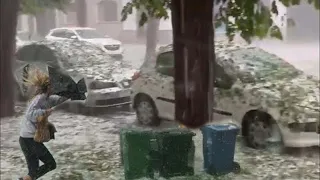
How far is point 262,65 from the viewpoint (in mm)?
1236

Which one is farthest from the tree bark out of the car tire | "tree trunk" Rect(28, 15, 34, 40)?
the car tire

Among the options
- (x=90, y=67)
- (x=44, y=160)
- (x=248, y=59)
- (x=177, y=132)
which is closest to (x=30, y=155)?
(x=44, y=160)

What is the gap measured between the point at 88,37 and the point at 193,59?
0.97ft

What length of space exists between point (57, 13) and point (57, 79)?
0.18 metres

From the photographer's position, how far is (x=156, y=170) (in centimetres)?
121

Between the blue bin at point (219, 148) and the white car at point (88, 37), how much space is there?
1.02 feet

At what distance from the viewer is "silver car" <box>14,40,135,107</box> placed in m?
1.25

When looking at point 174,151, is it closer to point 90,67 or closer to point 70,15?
point 90,67

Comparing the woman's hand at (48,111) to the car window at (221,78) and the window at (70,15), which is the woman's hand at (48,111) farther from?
the car window at (221,78)

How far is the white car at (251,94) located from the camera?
1.21 metres

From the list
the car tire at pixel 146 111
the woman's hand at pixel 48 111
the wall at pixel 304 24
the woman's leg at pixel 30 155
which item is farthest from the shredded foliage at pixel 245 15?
the woman's leg at pixel 30 155

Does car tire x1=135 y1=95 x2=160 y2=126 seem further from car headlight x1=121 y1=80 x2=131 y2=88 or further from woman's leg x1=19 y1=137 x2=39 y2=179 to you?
woman's leg x1=19 y1=137 x2=39 y2=179

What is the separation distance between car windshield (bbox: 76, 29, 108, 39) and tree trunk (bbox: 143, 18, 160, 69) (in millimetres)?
117

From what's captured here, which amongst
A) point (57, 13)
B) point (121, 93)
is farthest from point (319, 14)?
point (57, 13)
